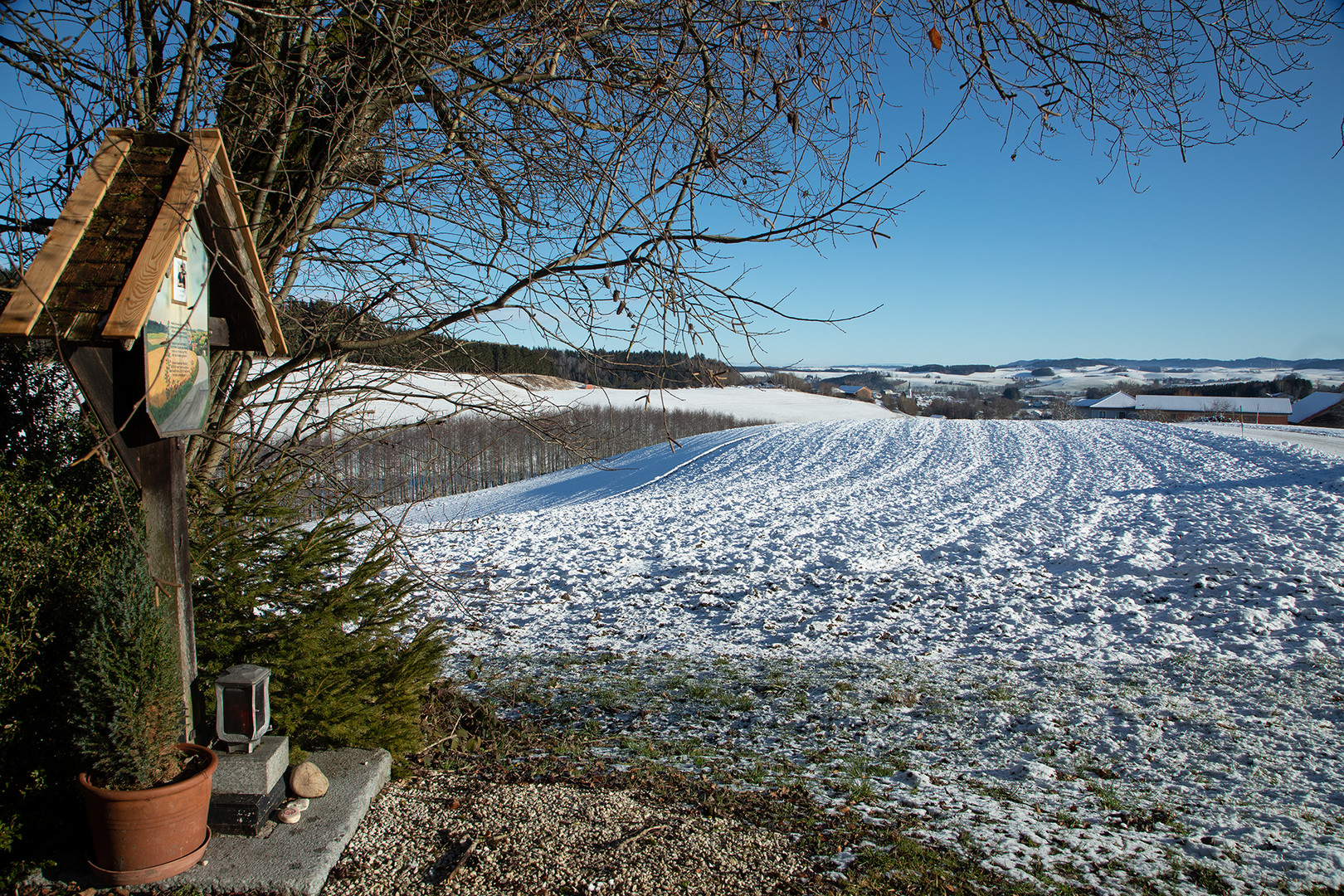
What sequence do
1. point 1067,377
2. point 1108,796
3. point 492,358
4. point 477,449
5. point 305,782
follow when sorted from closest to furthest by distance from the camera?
point 305,782, point 1108,796, point 492,358, point 477,449, point 1067,377

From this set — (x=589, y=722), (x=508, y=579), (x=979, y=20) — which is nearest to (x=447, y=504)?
(x=508, y=579)

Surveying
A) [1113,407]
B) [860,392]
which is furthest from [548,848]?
[1113,407]

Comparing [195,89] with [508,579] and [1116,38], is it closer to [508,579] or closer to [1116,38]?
[1116,38]

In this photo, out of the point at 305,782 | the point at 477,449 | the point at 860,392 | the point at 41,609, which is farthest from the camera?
the point at 477,449

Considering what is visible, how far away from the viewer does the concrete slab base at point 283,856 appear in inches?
111

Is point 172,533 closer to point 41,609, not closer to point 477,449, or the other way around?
point 41,609

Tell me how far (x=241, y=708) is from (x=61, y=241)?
78.5 inches

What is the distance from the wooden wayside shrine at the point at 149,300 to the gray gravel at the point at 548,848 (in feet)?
A: 3.41

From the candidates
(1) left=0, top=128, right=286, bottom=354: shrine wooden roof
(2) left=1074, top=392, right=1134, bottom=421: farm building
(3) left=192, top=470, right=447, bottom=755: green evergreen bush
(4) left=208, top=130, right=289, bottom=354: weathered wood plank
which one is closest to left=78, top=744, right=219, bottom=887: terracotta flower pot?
(3) left=192, top=470, right=447, bottom=755: green evergreen bush

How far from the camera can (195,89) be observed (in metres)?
3.68

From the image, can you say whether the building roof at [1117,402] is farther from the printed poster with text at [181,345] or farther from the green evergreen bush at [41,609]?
the green evergreen bush at [41,609]

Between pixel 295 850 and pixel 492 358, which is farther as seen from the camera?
pixel 492 358

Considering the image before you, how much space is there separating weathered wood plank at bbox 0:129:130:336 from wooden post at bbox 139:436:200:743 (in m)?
0.68

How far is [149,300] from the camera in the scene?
2602mm
